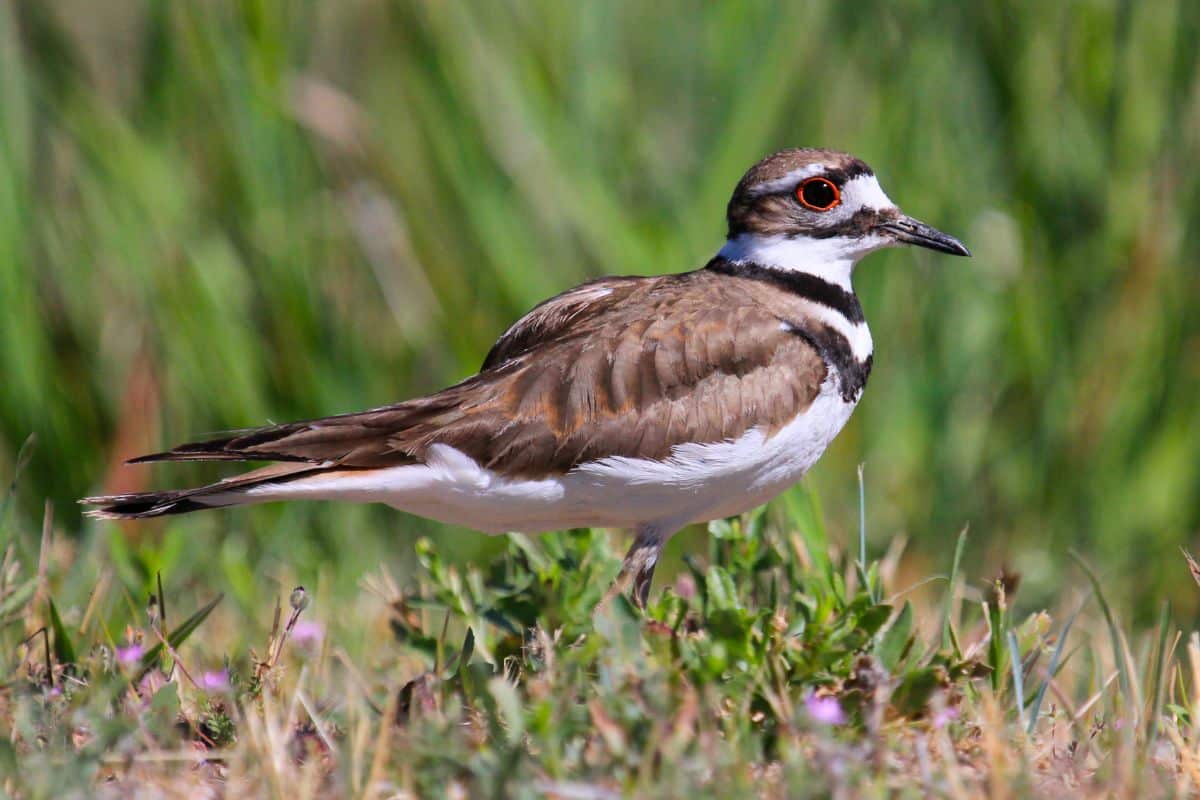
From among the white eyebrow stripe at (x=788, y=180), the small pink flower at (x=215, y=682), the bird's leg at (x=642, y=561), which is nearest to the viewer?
the small pink flower at (x=215, y=682)

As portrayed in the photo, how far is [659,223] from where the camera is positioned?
5.64 metres

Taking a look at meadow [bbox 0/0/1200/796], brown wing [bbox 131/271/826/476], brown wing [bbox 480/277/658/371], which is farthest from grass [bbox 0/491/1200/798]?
meadow [bbox 0/0/1200/796]

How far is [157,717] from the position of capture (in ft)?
9.69

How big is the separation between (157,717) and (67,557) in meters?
1.79

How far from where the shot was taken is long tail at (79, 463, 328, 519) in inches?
139

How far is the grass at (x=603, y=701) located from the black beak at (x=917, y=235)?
3.07ft

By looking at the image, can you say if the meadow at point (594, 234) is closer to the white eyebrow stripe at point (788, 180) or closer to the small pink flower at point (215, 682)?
the white eyebrow stripe at point (788, 180)

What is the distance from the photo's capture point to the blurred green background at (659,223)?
5.69m

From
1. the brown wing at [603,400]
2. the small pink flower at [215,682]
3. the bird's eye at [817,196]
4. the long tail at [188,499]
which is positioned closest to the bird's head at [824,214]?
the bird's eye at [817,196]

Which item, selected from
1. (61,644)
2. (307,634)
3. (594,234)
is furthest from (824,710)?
(594,234)

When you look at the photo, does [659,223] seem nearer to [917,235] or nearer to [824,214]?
[824,214]

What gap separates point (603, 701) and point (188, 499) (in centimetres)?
132

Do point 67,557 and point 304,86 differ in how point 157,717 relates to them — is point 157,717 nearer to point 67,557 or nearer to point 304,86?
point 67,557

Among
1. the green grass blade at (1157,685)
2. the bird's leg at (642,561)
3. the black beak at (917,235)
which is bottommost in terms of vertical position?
the green grass blade at (1157,685)
